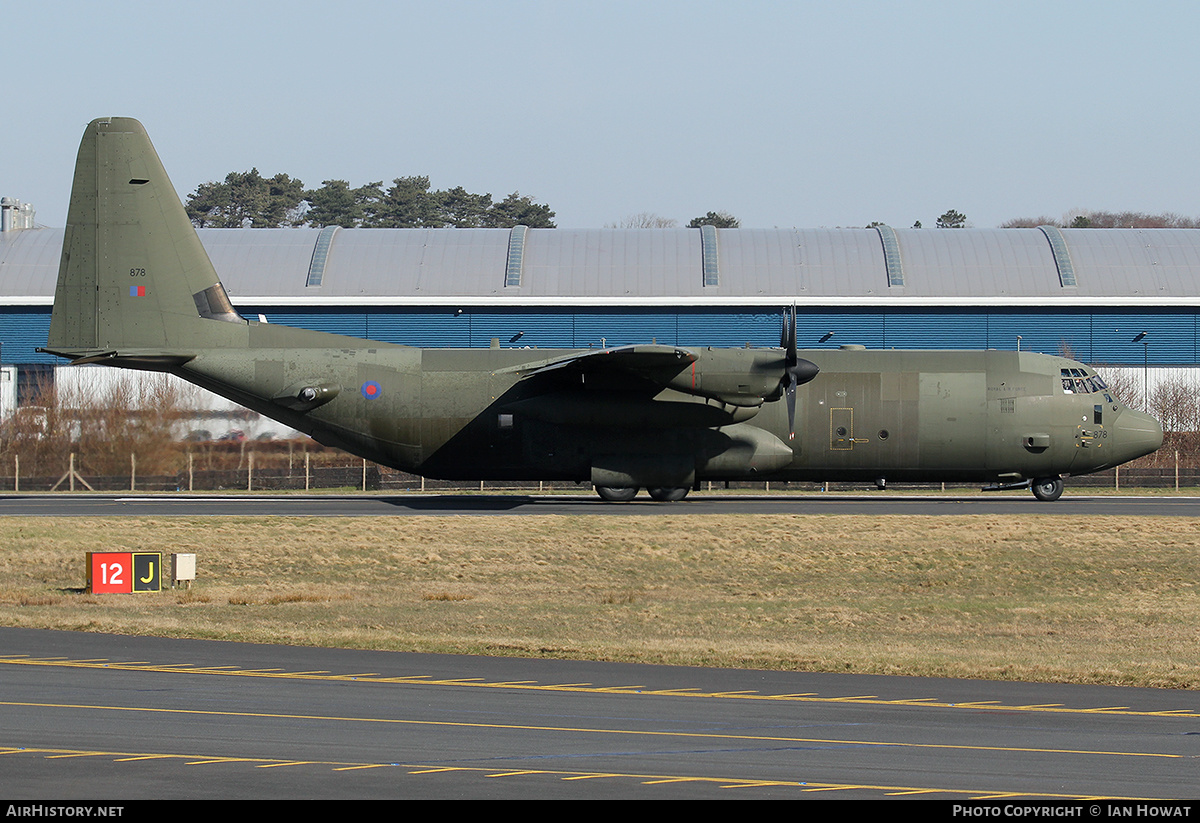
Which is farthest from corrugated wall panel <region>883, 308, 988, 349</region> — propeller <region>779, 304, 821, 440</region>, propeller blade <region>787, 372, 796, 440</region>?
propeller blade <region>787, 372, 796, 440</region>

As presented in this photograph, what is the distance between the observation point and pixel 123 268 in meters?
37.2

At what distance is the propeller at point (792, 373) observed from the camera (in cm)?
3503

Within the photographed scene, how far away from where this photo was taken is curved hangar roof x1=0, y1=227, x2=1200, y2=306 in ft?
227

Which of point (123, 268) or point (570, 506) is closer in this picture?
point (123, 268)

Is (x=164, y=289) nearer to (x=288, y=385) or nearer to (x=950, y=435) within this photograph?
(x=288, y=385)

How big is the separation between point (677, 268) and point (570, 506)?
3406 centimetres

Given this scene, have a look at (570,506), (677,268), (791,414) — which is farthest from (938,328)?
(570,506)

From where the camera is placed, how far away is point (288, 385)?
36750 millimetres

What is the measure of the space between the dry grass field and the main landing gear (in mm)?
4279

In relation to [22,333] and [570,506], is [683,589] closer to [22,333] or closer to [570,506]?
[570,506]

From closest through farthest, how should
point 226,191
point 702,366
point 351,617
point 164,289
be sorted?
point 351,617 < point 702,366 < point 164,289 < point 226,191

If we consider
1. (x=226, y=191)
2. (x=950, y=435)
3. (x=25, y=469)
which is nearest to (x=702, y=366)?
(x=950, y=435)

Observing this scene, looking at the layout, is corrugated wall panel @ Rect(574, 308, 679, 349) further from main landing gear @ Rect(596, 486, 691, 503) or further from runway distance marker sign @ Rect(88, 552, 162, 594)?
runway distance marker sign @ Rect(88, 552, 162, 594)

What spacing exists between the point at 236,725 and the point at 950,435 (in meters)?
28.4
